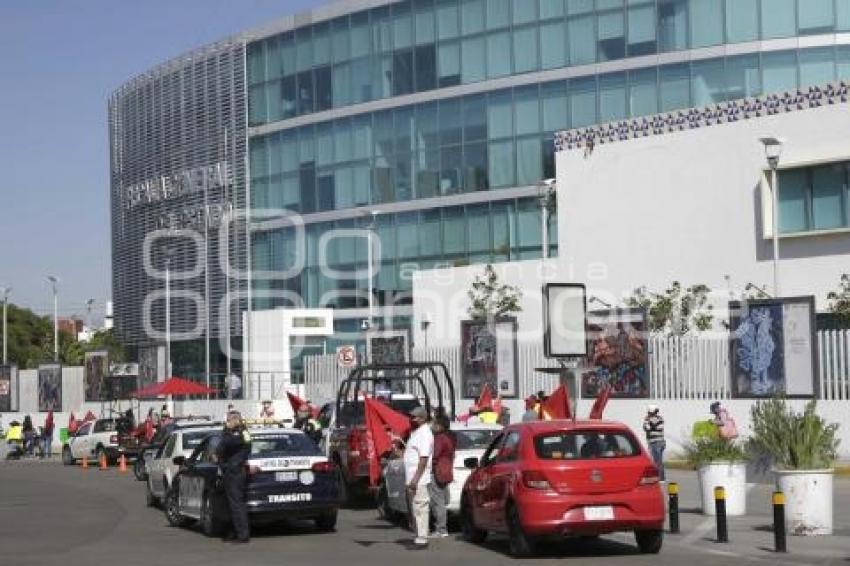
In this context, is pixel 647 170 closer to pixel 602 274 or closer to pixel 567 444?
pixel 602 274

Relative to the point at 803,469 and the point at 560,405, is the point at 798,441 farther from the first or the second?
the point at 560,405

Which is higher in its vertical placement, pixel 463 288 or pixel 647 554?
pixel 463 288

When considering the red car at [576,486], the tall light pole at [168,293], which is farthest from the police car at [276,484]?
the tall light pole at [168,293]

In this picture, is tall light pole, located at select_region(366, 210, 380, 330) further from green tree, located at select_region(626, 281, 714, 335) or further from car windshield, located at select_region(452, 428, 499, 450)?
car windshield, located at select_region(452, 428, 499, 450)

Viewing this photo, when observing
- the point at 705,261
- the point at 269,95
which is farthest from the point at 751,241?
the point at 269,95

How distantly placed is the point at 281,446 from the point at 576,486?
19.4 ft

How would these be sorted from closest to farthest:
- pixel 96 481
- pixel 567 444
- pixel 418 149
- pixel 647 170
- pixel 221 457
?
pixel 567 444
pixel 221 457
pixel 96 481
pixel 647 170
pixel 418 149

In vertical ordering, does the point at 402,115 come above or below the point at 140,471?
A: above

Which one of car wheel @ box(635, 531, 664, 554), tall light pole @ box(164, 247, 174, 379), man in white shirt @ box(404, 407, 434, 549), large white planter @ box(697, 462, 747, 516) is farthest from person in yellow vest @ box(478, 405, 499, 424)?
tall light pole @ box(164, 247, 174, 379)

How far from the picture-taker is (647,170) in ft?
133

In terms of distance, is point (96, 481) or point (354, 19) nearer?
point (96, 481)

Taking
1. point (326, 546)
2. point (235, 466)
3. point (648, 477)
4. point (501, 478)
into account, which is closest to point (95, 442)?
point (235, 466)

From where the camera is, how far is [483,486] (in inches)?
707

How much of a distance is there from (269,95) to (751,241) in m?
37.5
